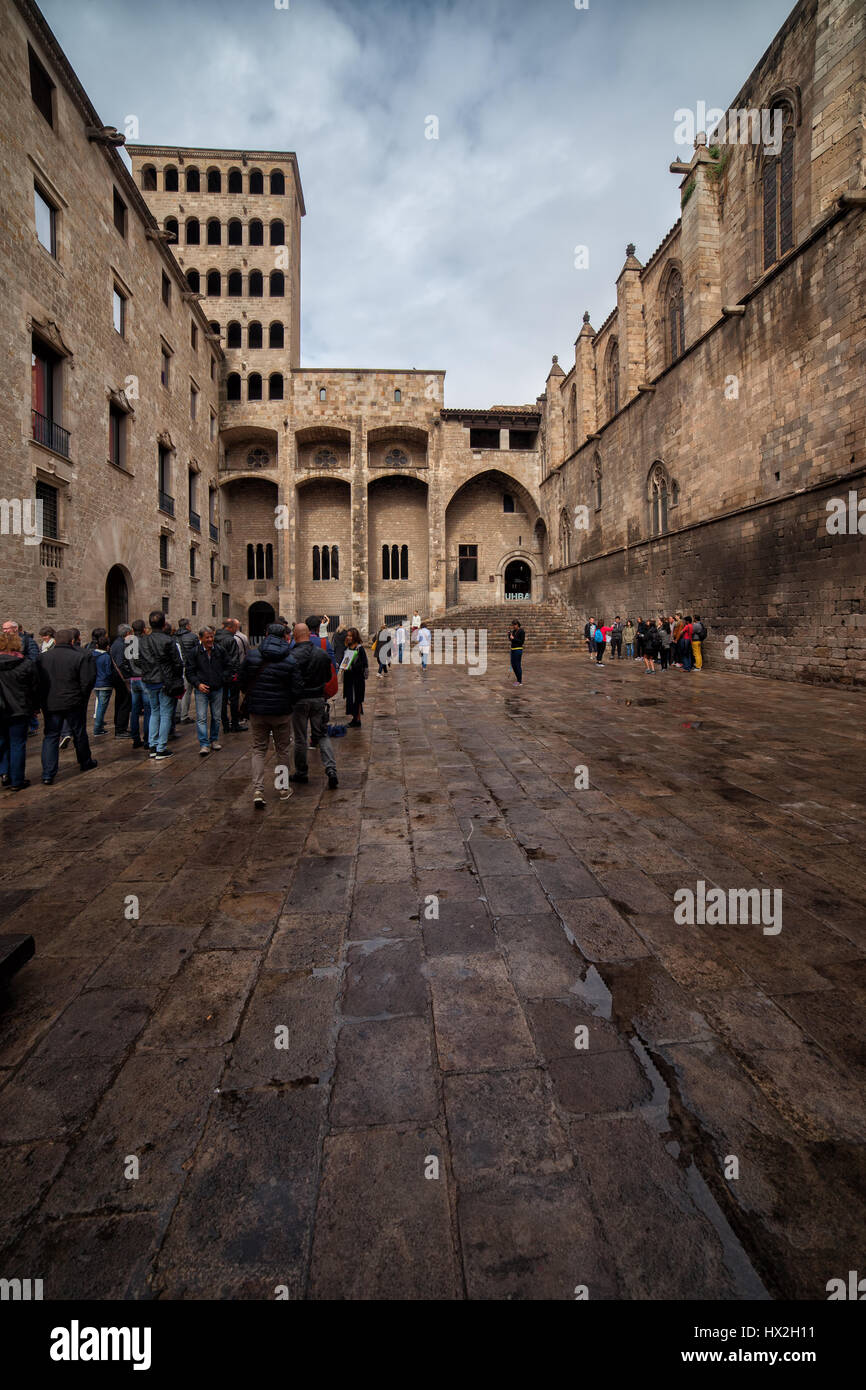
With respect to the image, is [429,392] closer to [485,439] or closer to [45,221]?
[485,439]

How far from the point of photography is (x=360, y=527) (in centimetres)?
3275

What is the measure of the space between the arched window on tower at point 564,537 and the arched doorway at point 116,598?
2031 centimetres

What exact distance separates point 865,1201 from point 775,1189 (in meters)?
0.23

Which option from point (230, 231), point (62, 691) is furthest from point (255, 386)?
point (62, 691)

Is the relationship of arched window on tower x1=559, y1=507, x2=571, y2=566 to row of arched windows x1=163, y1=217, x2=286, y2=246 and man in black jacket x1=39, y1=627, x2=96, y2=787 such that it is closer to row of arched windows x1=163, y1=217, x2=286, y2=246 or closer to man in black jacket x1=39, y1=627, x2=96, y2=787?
row of arched windows x1=163, y1=217, x2=286, y2=246

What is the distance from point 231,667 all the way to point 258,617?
27.7 m

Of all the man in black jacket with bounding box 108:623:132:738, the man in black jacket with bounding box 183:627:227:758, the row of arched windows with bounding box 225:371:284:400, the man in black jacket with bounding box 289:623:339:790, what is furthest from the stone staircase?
the man in black jacket with bounding box 289:623:339:790

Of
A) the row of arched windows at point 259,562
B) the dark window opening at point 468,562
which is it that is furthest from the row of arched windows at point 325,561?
the dark window opening at point 468,562

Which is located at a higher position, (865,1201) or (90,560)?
(90,560)

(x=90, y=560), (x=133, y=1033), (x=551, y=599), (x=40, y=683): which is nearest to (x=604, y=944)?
(x=133, y=1033)

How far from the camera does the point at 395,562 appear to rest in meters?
35.5

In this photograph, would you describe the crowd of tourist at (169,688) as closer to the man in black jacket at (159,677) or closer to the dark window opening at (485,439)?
the man in black jacket at (159,677)

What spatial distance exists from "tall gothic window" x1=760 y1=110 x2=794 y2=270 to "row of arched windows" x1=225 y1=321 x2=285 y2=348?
81.9 ft
